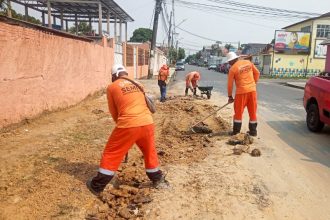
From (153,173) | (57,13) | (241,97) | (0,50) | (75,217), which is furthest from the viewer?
(57,13)

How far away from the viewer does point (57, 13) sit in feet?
90.8

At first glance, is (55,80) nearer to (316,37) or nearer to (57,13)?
→ (57,13)

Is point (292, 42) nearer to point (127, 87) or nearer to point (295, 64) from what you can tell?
point (295, 64)

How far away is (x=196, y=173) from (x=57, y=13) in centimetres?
2563

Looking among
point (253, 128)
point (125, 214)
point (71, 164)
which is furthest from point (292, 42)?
point (125, 214)

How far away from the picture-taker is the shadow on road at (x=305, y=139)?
6352mm

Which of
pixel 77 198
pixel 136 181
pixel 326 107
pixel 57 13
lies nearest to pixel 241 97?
pixel 326 107

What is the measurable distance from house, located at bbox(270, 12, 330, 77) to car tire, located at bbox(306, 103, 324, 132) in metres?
37.1

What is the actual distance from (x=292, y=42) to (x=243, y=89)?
1571 inches

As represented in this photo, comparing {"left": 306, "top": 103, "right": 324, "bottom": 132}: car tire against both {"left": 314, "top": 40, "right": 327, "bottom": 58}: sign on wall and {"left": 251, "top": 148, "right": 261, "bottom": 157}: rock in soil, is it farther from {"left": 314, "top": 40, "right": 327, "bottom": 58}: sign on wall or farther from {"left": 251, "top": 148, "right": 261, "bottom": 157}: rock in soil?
{"left": 314, "top": 40, "right": 327, "bottom": 58}: sign on wall

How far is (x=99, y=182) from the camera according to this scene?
14.0ft

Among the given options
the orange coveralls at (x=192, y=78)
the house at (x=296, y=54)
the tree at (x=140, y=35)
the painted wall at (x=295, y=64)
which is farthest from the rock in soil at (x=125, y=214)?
the tree at (x=140, y=35)

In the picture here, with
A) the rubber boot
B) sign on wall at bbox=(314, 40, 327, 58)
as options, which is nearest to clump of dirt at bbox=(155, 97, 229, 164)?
the rubber boot

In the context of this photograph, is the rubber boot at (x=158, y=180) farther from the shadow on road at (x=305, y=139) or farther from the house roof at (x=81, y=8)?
the house roof at (x=81, y=8)
